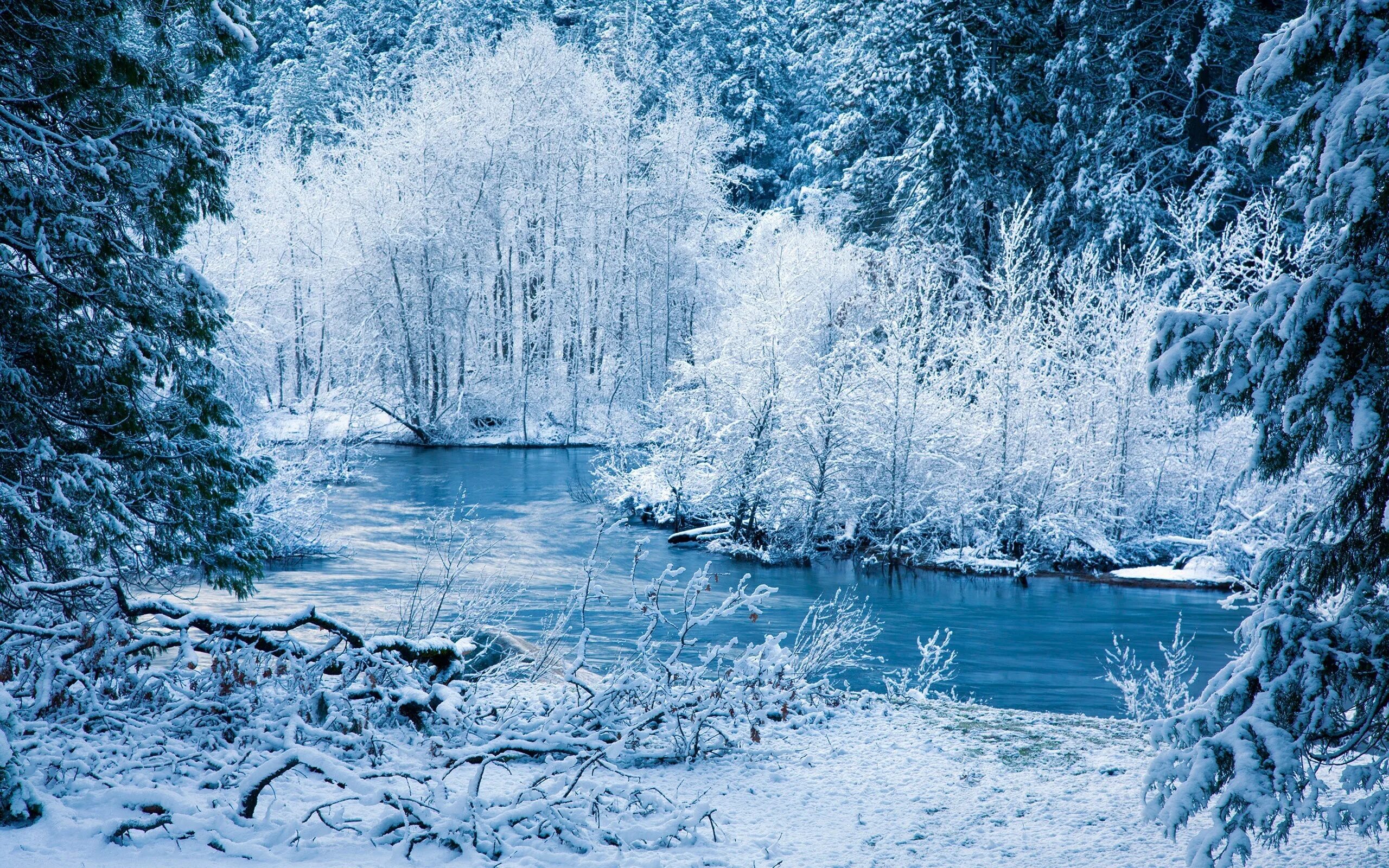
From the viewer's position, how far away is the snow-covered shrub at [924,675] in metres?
8.61

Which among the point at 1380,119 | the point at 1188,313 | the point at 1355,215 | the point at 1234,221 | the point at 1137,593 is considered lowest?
the point at 1137,593

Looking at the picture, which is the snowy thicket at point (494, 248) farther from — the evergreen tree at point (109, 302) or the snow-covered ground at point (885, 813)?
the snow-covered ground at point (885, 813)

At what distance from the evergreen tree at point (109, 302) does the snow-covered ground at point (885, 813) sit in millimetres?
2217

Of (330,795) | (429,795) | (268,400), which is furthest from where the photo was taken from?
(268,400)

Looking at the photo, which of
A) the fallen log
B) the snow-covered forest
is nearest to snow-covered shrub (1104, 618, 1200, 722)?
the snow-covered forest

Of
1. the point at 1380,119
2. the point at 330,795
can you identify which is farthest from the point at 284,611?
the point at 1380,119

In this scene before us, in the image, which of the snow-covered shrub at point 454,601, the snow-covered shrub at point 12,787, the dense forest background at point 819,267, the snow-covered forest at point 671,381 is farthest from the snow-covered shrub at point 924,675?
the snow-covered shrub at point 12,787

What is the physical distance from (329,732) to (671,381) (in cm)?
1939

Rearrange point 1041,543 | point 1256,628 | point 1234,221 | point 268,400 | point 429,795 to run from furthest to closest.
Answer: point 268,400, point 1234,221, point 1041,543, point 429,795, point 1256,628

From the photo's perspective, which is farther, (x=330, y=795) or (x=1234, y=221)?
(x=1234, y=221)

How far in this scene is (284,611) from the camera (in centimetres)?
1295

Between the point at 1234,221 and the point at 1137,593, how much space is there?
374 inches

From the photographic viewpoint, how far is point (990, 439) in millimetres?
18984

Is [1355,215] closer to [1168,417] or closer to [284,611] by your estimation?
[284,611]
